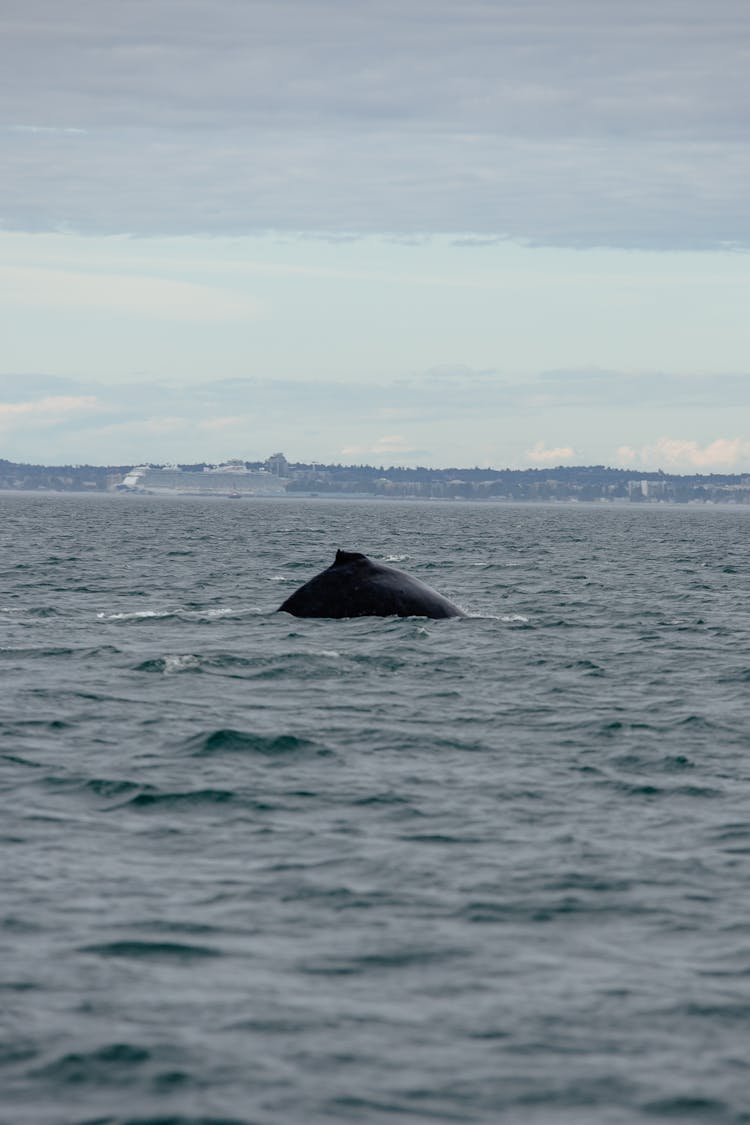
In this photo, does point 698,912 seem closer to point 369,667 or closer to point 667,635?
point 369,667

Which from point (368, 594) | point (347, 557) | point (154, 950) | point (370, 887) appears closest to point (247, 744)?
point (370, 887)

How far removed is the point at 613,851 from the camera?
512 inches

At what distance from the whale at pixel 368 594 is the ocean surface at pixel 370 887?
2733mm

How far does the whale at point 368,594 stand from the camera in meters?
28.7

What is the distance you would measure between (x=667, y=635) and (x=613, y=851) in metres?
18.4

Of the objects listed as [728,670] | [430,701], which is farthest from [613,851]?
[728,670]

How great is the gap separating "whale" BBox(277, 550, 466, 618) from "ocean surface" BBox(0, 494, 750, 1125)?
8.97 ft

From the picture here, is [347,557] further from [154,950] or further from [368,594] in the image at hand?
[154,950]

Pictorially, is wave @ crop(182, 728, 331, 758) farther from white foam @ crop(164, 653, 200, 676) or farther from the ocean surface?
white foam @ crop(164, 653, 200, 676)

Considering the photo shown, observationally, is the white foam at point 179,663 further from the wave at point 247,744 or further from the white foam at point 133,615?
the white foam at point 133,615

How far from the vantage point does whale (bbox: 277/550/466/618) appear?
28656 millimetres

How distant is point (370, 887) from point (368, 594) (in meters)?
16.9

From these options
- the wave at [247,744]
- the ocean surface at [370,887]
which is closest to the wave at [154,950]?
the ocean surface at [370,887]

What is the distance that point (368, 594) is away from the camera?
2858 cm
